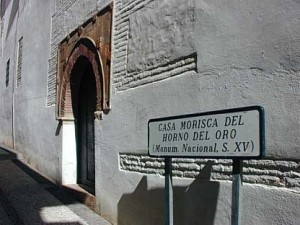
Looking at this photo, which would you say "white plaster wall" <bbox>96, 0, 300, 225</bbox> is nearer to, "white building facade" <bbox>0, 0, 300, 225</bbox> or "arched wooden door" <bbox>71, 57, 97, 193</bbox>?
"white building facade" <bbox>0, 0, 300, 225</bbox>

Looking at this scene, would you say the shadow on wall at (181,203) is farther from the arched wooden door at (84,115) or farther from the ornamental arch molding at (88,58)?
the arched wooden door at (84,115)

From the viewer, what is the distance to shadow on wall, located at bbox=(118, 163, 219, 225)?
4.15 m

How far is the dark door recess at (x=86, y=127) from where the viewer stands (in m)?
8.38

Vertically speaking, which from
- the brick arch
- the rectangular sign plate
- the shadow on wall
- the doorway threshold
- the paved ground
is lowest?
the paved ground

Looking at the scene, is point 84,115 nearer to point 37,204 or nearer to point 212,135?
point 37,204

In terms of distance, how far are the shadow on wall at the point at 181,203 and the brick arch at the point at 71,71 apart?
5.60 feet

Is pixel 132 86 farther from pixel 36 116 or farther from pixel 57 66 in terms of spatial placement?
pixel 36 116

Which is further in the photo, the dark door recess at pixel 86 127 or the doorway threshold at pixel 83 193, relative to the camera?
the dark door recess at pixel 86 127

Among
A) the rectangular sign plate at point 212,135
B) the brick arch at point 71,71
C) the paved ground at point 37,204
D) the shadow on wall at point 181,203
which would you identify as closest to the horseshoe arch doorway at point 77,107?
the brick arch at point 71,71

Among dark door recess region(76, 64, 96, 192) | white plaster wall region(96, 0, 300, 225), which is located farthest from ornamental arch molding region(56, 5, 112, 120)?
white plaster wall region(96, 0, 300, 225)

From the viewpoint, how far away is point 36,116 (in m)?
11.3

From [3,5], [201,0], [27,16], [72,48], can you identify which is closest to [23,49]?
[27,16]

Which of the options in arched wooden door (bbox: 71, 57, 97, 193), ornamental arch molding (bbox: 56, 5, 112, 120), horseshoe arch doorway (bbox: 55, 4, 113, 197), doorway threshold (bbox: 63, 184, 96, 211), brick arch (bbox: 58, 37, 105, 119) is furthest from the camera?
arched wooden door (bbox: 71, 57, 97, 193)

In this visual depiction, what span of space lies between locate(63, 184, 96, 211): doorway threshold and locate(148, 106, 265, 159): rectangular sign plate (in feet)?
11.6
